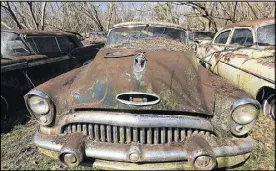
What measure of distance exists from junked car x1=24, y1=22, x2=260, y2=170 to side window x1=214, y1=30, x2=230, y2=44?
11.3 feet

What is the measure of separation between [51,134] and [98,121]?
0.66 m

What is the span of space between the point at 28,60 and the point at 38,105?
2.22 metres

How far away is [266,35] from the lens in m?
4.90

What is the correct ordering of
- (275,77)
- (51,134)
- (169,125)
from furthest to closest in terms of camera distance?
(275,77), (51,134), (169,125)

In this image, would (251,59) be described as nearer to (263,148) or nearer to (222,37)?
(263,148)

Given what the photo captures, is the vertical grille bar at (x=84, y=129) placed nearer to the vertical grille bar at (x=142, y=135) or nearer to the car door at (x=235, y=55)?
the vertical grille bar at (x=142, y=135)

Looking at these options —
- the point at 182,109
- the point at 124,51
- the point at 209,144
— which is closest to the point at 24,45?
the point at 124,51

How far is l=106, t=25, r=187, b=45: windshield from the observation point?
4551mm

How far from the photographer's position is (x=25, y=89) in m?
4.77

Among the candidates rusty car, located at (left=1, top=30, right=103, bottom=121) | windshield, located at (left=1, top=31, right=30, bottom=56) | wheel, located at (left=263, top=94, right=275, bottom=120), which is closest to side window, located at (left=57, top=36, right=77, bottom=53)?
rusty car, located at (left=1, top=30, right=103, bottom=121)

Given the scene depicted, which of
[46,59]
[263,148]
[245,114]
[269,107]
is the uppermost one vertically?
[46,59]

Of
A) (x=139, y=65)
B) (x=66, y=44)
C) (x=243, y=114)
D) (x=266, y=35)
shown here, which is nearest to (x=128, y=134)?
(x=139, y=65)

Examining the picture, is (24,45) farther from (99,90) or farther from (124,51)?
(99,90)

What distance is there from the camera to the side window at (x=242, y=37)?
5.15 metres
